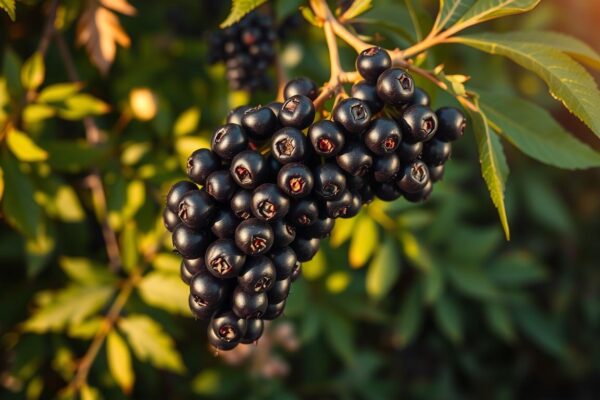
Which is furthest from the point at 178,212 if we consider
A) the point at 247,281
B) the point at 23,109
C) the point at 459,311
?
the point at 459,311

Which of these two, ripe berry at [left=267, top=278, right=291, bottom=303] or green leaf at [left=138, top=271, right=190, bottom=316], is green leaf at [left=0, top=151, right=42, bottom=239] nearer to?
green leaf at [left=138, top=271, right=190, bottom=316]

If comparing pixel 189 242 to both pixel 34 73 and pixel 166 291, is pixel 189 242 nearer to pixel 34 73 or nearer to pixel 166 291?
pixel 166 291

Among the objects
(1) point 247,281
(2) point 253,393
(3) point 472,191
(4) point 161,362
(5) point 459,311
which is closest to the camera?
(1) point 247,281

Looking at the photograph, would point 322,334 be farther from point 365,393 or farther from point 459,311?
point 459,311

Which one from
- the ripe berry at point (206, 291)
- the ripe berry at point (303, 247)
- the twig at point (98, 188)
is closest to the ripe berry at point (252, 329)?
the ripe berry at point (206, 291)

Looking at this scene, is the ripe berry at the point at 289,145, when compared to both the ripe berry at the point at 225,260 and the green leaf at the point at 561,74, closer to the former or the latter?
the ripe berry at the point at 225,260

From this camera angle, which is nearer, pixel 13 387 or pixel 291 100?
pixel 291 100

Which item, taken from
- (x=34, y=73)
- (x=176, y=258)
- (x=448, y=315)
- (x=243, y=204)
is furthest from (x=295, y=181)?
(x=448, y=315)
